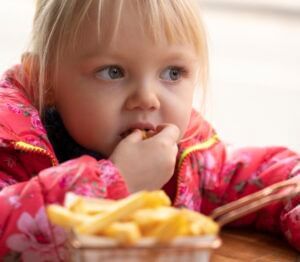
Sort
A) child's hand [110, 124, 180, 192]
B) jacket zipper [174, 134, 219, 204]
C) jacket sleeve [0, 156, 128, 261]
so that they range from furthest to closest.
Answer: jacket zipper [174, 134, 219, 204] → child's hand [110, 124, 180, 192] → jacket sleeve [0, 156, 128, 261]

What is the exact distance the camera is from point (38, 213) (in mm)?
869

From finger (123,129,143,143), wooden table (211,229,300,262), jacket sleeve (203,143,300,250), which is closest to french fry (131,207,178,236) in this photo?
finger (123,129,143,143)

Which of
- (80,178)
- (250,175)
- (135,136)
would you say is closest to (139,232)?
(80,178)

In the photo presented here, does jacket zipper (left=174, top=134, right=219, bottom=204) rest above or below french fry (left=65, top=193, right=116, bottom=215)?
below

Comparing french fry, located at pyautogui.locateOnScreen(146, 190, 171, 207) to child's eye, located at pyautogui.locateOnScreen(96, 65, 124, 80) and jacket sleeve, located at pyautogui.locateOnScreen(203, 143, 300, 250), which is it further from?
jacket sleeve, located at pyautogui.locateOnScreen(203, 143, 300, 250)

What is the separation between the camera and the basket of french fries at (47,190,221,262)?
0.65 m

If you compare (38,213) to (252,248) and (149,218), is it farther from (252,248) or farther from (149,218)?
(252,248)

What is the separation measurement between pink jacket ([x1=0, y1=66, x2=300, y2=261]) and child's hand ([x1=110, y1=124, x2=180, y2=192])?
4 centimetres

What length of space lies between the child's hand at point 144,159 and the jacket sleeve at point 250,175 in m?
0.25

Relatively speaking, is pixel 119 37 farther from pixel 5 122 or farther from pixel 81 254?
pixel 81 254

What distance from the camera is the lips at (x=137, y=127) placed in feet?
3.41

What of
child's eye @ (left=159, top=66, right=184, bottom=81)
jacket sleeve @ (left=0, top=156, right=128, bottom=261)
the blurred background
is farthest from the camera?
the blurred background

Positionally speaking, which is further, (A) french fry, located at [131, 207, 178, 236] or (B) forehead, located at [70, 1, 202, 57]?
(B) forehead, located at [70, 1, 202, 57]

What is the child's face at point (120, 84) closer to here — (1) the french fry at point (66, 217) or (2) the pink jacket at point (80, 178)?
(2) the pink jacket at point (80, 178)
